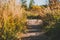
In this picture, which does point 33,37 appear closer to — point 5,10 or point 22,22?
point 22,22

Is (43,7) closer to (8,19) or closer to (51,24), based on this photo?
(51,24)

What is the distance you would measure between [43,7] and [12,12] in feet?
7.61

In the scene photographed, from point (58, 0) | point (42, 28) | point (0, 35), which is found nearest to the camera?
point (0, 35)

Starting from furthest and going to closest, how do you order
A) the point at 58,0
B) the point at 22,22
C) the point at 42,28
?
1. the point at 58,0
2. the point at 42,28
3. the point at 22,22

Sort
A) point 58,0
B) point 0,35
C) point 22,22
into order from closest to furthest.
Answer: point 0,35, point 22,22, point 58,0

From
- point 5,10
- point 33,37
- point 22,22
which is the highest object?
point 5,10

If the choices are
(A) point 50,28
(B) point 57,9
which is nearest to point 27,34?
(A) point 50,28

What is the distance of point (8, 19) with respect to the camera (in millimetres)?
6910

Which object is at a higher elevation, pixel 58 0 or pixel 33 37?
pixel 58 0

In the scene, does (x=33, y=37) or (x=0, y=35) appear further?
(x=33, y=37)

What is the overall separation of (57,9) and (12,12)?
2252 mm

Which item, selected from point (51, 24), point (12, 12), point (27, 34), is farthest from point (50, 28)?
point (12, 12)

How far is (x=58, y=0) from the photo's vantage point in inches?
352

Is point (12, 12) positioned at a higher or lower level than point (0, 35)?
higher
